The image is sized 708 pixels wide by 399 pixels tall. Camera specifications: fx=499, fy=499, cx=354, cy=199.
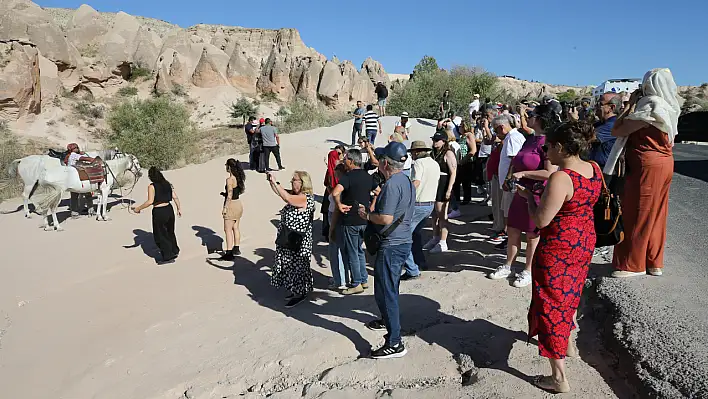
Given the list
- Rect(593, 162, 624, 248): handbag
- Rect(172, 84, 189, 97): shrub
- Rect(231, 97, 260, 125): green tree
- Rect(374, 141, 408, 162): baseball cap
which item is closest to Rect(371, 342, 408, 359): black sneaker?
Rect(374, 141, 408, 162): baseball cap

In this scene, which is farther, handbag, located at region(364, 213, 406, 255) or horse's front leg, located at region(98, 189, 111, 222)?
horse's front leg, located at region(98, 189, 111, 222)

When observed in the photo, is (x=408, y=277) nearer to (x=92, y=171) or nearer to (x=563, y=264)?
(x=563, y=264)

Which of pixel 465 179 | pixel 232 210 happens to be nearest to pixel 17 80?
pixel 232 210

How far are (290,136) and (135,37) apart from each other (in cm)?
2615

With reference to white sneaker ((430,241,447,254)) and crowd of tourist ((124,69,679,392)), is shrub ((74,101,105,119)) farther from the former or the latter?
white sneaker ((430,241,447,254))

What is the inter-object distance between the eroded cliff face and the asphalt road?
1098 inches

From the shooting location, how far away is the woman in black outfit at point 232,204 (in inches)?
304

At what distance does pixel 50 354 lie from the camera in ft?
18.0

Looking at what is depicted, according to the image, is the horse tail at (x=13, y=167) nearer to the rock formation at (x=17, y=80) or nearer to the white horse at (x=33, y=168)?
the white horse at (x=33, y=168)

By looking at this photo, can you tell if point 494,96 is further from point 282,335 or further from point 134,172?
point 282,335

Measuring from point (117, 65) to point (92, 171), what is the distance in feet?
95.9

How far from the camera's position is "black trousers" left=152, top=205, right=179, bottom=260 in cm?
791

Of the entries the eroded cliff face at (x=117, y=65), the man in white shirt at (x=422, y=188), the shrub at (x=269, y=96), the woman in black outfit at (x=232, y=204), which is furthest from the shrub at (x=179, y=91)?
the man in white shirt at (x=422, y=188)

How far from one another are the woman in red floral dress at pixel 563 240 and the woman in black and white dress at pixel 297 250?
3.17 m
